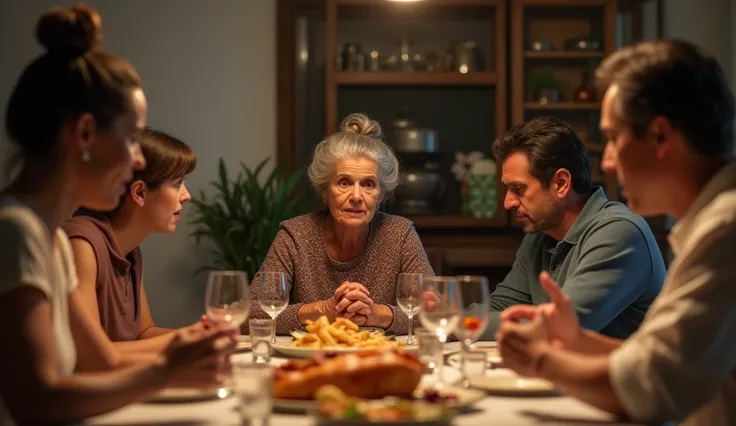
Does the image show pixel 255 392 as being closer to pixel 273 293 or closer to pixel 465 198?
pixel 273 293

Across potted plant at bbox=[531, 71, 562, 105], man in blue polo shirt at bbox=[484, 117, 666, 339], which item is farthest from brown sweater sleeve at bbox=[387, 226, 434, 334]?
potted plant at bbox=[531, 71, 562, 105]

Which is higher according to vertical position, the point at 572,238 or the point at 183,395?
the point at 572,238

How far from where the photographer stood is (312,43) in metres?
5.48

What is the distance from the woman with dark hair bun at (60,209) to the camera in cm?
146

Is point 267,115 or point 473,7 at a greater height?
point 473,7

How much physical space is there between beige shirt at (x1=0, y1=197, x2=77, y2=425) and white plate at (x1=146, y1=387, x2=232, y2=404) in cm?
17

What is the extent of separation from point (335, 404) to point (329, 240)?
2064 millimetres

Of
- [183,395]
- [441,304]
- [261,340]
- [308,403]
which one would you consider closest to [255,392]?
[308,403]

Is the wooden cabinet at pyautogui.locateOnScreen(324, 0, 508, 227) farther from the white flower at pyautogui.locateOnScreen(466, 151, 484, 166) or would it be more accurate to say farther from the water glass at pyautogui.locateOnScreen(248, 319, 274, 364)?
the water glass at pyautogui.locateOnScreen(248, 319, 274, 364)

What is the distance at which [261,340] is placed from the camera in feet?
7.50

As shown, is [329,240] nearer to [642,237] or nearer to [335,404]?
[642,237]

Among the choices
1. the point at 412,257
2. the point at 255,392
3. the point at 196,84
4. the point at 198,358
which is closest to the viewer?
the point at 255,392

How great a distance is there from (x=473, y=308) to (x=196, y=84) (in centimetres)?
400

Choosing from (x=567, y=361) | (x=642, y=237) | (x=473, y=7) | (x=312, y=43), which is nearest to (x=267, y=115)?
(x=312, y=43)
